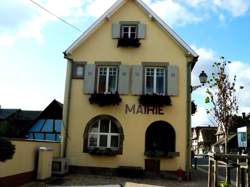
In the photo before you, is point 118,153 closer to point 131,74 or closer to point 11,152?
point 131,74

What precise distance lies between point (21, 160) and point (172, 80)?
27.3 feet

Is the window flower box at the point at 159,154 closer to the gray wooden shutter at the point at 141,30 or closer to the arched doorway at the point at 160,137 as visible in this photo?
the arched doorway at the point at 160,137

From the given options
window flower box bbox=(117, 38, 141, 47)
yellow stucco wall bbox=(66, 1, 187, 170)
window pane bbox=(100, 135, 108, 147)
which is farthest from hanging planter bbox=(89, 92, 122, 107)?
window flower box bbox=(117, 38, 141, 47)

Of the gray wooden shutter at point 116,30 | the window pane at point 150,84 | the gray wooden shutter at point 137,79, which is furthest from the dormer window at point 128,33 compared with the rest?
the window pane at point 150,84

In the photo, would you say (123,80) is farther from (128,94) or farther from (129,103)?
(129,103)

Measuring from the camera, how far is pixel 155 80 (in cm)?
1998

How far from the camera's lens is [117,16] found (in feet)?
Answer: 68.3

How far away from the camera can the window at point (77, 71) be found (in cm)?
2039

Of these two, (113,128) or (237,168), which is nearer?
(237,168)

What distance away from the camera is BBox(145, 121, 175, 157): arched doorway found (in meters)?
19.5

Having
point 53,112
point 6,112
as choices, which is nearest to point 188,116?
point 53,112

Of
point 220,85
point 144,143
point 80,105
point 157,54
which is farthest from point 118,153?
point 220,85

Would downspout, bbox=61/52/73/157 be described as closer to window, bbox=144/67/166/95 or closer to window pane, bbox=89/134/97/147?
window pane, bbox=89/134/97/147

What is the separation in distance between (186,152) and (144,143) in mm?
2009
